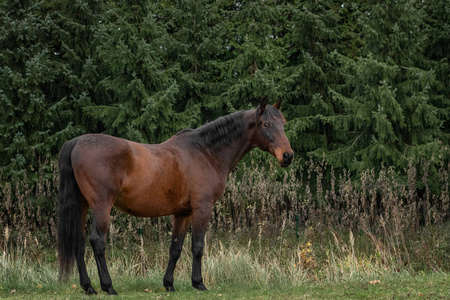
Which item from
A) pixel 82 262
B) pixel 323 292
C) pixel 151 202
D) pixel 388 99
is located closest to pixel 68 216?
pixel 82 262

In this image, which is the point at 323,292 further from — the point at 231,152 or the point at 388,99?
the point at 388,99

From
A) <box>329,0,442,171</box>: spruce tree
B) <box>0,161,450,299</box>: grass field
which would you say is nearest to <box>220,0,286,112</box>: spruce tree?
<box>329,0,442,171</box>: spruce tree

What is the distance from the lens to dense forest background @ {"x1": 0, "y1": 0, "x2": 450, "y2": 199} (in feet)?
45.2

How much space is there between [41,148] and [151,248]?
5.06m

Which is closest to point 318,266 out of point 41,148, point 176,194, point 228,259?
point 228,259

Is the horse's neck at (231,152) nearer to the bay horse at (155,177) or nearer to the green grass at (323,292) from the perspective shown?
the bay horse at (155,177)

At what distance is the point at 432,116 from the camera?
14062mm

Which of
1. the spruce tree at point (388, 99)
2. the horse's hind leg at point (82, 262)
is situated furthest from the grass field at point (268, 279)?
the spruce tree at point (388, 99)

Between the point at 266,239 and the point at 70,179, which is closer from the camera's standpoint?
the point at 70,179

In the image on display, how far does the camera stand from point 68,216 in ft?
19.2

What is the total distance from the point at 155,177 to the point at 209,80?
1199cm

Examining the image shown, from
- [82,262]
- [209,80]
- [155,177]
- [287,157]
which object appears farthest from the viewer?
[209,80]

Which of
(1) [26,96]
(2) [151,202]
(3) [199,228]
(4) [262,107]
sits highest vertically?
(1) [26,96]

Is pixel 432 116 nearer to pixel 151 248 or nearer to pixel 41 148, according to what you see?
pixel 151 248
